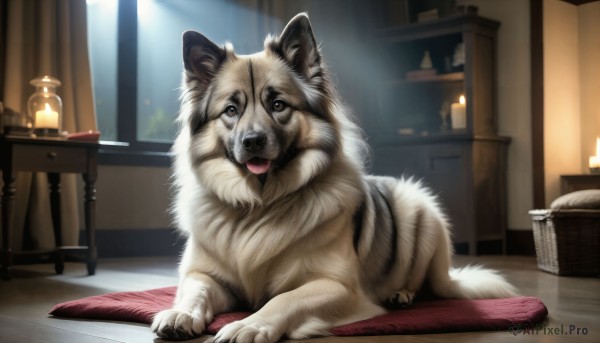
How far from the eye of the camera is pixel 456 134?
4.89 meters

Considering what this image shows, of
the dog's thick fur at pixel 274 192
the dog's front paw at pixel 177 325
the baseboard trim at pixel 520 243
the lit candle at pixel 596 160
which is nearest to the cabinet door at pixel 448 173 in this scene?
the baseboard trim at pixel 520 243

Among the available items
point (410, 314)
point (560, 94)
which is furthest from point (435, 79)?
point (410, 314)

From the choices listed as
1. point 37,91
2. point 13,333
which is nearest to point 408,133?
point 37,91

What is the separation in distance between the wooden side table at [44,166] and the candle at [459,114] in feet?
8.96

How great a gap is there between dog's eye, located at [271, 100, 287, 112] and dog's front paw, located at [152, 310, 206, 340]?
0.68 meters

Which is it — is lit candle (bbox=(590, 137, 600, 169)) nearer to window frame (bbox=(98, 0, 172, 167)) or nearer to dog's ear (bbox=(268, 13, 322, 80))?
window frame (bbox=(98, 0, 172, 167))

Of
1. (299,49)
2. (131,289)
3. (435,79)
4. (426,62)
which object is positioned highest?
(426,62)

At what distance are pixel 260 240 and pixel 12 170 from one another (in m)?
1.94

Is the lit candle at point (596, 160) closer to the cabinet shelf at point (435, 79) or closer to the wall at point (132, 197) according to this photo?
the cabinet shelf at point (435, 79)

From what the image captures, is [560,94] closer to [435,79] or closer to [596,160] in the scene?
[596,160]

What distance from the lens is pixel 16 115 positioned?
3.62 metres

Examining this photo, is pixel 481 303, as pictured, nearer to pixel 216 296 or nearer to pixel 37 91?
pixel 216 296

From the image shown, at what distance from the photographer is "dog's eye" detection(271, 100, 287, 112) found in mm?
2070

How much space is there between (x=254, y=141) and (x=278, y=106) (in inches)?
7.0
